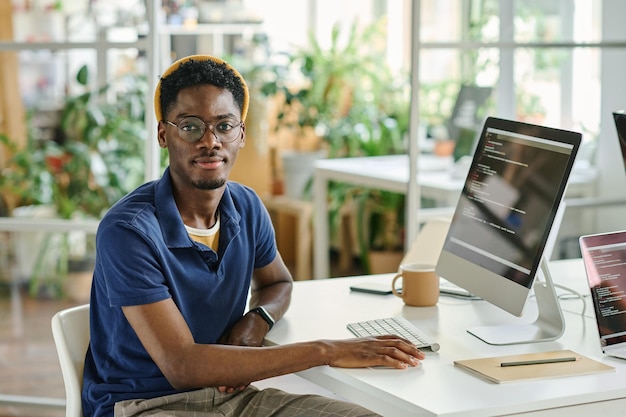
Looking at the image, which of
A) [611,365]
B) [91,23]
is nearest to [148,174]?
[611,365]

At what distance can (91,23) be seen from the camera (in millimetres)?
5668

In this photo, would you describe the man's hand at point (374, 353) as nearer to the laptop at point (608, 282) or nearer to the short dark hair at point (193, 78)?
the laptop at point (608, 282)

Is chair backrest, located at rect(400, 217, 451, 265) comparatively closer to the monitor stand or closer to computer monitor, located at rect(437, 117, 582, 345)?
computer monitor, located at rect(437, 117, 582, 345)

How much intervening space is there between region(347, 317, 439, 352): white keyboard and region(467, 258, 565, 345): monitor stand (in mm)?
128

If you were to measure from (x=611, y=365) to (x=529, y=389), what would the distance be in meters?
0.23

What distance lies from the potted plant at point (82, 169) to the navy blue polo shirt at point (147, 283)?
286 centimetres

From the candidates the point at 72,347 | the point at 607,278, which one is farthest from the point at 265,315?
the point at 607,278

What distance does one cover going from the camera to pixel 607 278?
6.36ft

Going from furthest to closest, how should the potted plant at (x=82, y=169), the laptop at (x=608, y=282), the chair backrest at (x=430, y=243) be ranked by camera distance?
1. the potted plant at (x=82, y=169)
2. the chair backrest at (x=430, y=243)
3. the laptop at (x=608, y=282)

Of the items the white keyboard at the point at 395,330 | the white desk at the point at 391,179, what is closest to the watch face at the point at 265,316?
the white keyboard at the point at 395,330

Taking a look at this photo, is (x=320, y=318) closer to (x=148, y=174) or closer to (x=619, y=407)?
(x=619, y=407)

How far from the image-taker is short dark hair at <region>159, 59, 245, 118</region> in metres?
2.04

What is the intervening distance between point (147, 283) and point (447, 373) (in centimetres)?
58

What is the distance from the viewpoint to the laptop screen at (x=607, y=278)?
75.2 inches
